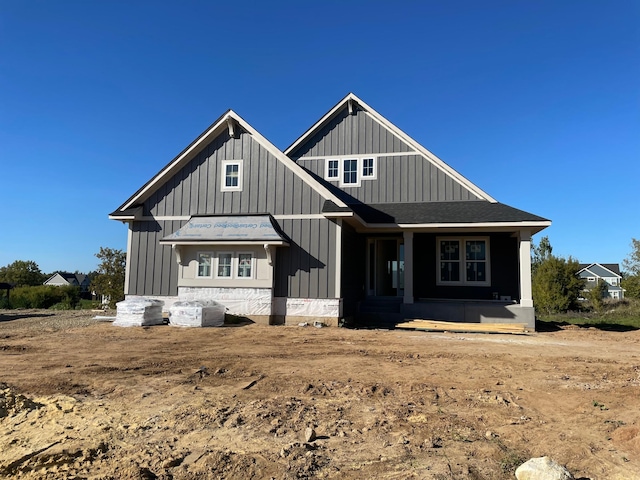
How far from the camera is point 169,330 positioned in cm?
1188

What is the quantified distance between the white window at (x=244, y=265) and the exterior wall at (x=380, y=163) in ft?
16.9

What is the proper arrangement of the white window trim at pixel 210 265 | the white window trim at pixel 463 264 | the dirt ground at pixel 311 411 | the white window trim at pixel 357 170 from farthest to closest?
the white window trim at pixel 357 170
the white window trim at pixel 463 264
the white window trim at pixel 210 265
the dirt ground at pixel 311 411

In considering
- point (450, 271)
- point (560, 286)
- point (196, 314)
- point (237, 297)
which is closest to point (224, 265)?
point (237, 297)

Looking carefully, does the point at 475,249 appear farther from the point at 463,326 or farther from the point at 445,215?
the point at 463,326

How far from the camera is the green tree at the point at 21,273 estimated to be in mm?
66625

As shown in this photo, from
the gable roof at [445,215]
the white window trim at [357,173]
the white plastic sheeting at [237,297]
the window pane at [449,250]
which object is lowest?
the white plastic sheeting at [237,297]

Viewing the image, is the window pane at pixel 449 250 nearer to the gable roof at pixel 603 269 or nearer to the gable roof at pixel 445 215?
the gable roof at pixel 445 215

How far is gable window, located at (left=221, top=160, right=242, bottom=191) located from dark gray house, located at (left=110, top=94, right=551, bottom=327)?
33 mm

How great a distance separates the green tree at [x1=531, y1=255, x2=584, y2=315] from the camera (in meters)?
23.5

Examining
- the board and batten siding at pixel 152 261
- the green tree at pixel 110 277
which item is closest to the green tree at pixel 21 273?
the green tree at pixel 110 277

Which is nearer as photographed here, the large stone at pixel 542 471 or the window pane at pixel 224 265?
the large stone at pixel 542 471

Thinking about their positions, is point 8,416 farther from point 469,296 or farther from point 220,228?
point 469,296

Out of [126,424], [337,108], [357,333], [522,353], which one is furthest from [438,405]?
[337,108]

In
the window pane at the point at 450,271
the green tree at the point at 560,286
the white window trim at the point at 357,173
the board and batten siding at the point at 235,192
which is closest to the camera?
the board and batten siding at the point at 235,192
